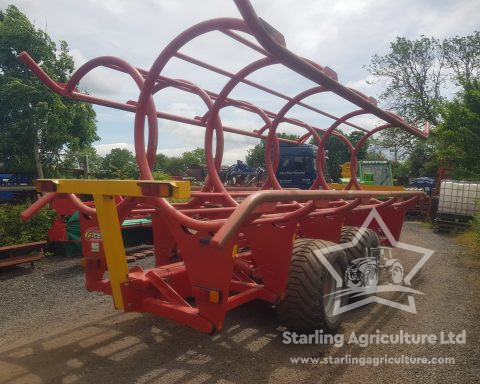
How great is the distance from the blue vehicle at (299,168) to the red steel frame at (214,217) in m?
5.73

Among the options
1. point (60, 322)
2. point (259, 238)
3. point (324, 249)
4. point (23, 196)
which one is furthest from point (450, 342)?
point (23, 196)

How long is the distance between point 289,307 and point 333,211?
3.52ft

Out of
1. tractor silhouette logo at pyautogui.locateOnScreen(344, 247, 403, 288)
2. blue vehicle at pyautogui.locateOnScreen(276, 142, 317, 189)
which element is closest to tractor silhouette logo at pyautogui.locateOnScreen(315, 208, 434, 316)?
tractor silhouette logo at pyautogui.locateOnScreen(344, 247, 403, 288)

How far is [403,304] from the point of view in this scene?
14.7ft

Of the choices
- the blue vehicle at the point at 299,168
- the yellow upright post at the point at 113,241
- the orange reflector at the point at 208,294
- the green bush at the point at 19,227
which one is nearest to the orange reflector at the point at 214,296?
the orange reflector at the point at 208,294

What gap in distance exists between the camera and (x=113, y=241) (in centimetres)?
273

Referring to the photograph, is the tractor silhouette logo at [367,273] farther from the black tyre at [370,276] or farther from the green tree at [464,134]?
the green tree at [464,134]

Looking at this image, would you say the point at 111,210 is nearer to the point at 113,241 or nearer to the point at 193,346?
the point at 113,241

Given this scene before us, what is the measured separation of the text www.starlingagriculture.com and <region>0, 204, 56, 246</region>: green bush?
5.31 meters

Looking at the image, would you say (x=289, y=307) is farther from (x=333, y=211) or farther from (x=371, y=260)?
(x=371, y=260)

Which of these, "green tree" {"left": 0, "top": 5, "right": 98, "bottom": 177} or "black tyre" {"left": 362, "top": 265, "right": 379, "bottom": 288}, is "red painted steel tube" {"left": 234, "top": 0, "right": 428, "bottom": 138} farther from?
"green tree" {"left": 0, "top": 5, "right": 98, "bottom": 177}

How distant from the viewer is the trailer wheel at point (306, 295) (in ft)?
10.5

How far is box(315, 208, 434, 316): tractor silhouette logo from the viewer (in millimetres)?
3678

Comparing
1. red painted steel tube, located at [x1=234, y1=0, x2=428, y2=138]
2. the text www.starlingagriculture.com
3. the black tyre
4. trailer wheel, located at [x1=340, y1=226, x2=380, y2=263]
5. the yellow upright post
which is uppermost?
red painted steel tube, located at [x1=234, y1=0, x2=428, y2=138]
